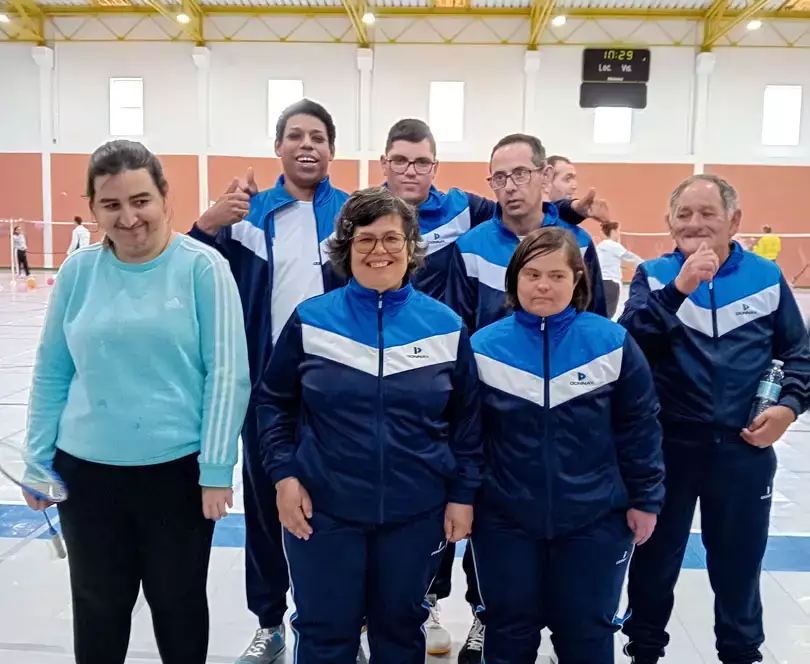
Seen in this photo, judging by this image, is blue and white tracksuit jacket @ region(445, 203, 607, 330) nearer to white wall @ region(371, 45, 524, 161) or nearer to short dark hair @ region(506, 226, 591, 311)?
short dark hair @ region(506, 226, 591, 311)

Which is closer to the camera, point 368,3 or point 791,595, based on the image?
point 791,595

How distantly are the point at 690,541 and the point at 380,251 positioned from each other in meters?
3.05

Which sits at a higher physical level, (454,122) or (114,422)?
(454,122)

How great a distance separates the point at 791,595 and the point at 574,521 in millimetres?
2063

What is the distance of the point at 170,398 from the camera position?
2123 mm

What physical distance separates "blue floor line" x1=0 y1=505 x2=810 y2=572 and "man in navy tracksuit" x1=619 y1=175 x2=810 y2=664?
135 centimetres

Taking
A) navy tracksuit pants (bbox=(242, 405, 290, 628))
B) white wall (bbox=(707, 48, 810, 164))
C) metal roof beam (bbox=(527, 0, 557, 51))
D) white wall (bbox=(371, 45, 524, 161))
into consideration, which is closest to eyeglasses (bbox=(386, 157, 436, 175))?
navy tracksuit pants (bbox=(242, 405, 290, 628))

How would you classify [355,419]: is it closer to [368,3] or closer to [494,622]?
[494,622]

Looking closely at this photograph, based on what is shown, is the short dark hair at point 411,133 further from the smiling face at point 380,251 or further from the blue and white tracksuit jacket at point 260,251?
the smiling face at point 380,251

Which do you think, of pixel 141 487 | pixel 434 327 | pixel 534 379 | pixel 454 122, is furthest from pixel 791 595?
pixel 454 122

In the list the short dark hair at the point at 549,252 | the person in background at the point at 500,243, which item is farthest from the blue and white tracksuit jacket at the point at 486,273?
the short dark hair at the point at 549,252

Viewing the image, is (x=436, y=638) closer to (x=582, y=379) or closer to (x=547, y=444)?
(x=547, y=444)

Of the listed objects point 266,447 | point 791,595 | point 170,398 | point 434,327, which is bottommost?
point 791,595

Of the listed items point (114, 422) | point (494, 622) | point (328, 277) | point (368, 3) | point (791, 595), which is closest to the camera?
point (114, 422)
